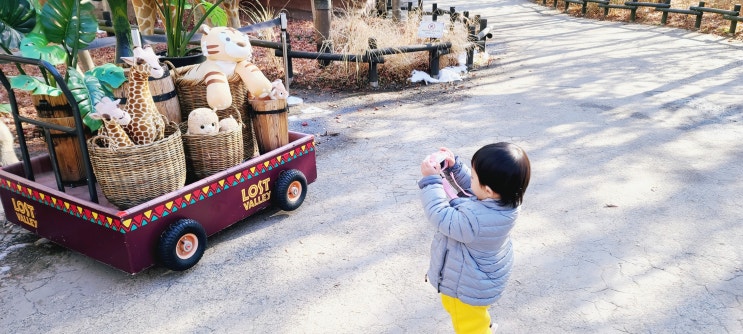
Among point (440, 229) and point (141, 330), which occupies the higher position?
point (440, 229)

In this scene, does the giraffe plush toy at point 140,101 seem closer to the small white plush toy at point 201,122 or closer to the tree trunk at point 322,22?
the small white plush toy at point 201,122

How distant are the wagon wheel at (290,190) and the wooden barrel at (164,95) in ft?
2.79

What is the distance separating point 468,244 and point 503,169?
1.25ft

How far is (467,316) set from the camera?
8.12ft

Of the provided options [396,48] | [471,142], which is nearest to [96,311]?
[471,142]

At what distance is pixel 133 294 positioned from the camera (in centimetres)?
334

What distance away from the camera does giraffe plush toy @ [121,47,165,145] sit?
341 cm

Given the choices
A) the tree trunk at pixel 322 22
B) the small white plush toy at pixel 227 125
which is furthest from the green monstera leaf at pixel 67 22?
the tree trunk at pixel 322 22

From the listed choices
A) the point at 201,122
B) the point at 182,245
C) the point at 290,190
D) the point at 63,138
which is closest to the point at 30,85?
the point at 63,138

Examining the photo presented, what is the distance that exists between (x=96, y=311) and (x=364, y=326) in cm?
151

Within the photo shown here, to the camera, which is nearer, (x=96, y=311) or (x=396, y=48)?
(x=96, y=311)

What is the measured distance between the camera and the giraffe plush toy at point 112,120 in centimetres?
321

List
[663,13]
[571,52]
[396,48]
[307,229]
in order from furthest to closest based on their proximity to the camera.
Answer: [663,13] → [571,52] → [396,48] → [307,229]

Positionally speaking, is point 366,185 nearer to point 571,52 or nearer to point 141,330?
point 141,330
